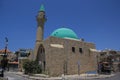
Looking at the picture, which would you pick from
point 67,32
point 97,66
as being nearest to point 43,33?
point 67,32

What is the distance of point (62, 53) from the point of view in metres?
25.0

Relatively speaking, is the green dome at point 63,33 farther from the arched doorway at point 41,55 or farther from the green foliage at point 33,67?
the green foliage at point 33,67

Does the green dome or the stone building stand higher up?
the green dome

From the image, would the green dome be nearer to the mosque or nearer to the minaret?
the mosque

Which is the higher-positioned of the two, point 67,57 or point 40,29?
point 40,29

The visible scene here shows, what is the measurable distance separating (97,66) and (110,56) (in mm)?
6735

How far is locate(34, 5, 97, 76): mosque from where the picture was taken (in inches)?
948

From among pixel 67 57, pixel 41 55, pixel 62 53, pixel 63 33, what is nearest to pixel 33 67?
pixel 41 55

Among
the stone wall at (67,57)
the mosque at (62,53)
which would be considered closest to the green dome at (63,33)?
the mosque at (62,53)

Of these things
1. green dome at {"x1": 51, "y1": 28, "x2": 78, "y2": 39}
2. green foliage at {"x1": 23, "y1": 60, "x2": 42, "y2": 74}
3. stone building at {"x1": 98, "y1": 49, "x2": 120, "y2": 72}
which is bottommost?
green foliage at {"x1": 23, "y1": 60, "x2": 42, "y2": 74}

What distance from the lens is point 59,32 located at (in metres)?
30.9

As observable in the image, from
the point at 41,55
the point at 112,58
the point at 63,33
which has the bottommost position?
the point at 112,58

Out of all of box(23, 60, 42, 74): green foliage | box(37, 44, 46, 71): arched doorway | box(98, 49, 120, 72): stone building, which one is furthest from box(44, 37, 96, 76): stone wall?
box(98, 49, 120, 72): stone building

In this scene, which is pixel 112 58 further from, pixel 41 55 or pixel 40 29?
pixel 40 29
